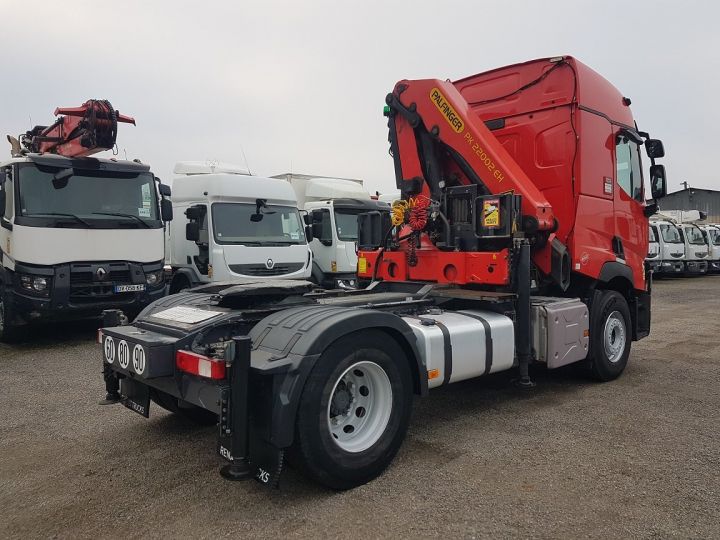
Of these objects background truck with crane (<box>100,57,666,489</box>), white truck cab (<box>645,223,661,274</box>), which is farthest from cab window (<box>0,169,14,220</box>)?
white truck cab (<box>645,223,661,274</box>)

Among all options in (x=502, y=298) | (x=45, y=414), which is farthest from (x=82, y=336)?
(x=502, y=298)

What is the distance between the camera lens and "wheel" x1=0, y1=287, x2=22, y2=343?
7980 millimetres

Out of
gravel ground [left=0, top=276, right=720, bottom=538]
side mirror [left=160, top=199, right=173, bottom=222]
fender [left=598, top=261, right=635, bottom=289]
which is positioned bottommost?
gravel ground [left=0, top=276, right=720, bottom=538]

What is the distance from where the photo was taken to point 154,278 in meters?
8.85

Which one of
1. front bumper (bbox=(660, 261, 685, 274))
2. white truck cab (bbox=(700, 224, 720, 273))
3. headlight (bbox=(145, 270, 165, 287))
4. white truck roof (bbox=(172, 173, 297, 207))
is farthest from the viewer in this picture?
white truck cab (bbox=(700, 224, 720, 273))

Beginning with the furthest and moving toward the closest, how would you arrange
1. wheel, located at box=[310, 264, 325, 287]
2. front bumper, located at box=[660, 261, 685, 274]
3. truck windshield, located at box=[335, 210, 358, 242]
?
front bumper, located at box=[660, 261, 685, 274], wheel, located at box=[310, 264, 325, 287], truck windshield, located at box=[335, 210, 358, 242]

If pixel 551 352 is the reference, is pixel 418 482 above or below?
below

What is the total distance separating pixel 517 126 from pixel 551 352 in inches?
97.3

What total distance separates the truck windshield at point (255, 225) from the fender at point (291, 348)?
618 cm

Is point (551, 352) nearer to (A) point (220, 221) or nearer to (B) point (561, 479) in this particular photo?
(B) point (561, 479)

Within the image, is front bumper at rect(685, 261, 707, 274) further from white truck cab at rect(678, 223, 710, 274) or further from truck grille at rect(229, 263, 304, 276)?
truck grille at rect(229, 263, 304, 276)

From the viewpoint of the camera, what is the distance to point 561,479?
359 centimetres

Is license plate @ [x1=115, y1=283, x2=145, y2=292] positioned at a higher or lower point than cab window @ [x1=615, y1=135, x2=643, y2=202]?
lower

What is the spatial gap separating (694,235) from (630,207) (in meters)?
21.8
